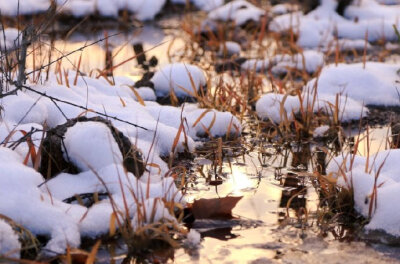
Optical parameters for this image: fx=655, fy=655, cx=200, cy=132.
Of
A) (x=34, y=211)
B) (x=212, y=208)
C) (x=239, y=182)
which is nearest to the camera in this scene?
(x=34, y=211)

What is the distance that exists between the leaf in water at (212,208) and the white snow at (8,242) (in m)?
0.64

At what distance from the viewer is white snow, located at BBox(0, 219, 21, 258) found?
185 centimetres

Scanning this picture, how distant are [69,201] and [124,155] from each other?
0.28 meters

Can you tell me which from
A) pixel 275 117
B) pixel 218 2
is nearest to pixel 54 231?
pixel 275 117

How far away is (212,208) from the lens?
2271 millimetres

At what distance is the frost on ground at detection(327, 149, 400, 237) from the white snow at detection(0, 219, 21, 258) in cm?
110

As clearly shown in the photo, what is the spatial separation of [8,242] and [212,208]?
2.35ft

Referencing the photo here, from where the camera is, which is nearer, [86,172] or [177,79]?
[86,172]

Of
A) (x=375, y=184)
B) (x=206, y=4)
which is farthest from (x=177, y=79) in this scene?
(x=206, y=4)

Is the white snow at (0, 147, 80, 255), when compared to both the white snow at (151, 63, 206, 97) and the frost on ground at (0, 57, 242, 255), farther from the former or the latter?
the white snow at (151, 63, 206, 97)

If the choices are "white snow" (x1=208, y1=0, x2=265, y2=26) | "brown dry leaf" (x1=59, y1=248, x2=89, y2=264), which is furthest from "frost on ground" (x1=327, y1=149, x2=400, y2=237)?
"white snow" (x1=208, y1=0, x2=265, y2=26)

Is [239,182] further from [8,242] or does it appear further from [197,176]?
[8,242]

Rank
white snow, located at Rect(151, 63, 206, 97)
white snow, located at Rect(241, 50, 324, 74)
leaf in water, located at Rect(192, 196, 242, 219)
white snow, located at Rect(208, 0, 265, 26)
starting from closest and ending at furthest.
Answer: leaf in water, located at Rect(192, 196, 242, 219)
white snow, located at Rect(151, 63, 206, 97)
white snow, located at Rect(241, 50, 324, 74)
white snow, located at Rect(208, 0, 265, 26)

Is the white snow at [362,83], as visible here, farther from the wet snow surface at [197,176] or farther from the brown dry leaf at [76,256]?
the brown dry leaf at [76,256]
